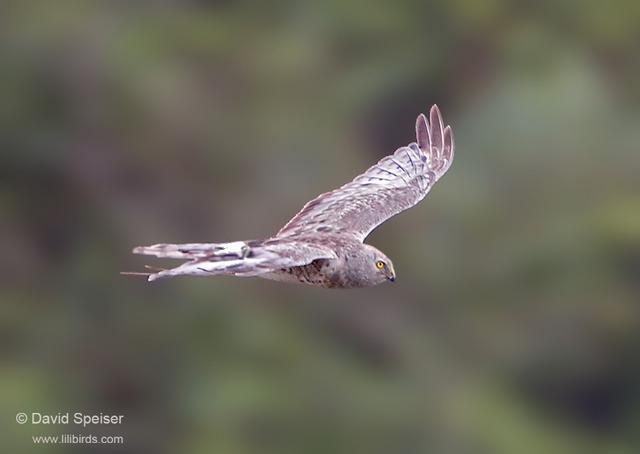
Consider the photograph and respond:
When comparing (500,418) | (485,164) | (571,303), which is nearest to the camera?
(500,418)

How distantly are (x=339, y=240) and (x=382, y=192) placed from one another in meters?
1.03

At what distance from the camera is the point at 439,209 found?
1836 cm

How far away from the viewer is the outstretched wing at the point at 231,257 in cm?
633

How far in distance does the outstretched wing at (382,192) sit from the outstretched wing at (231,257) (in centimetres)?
103

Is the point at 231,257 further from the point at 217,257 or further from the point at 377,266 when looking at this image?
the point at 377,266

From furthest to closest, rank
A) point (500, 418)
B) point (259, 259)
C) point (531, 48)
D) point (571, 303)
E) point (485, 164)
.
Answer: point (531, 48) → point (485, 164) → point (571, 303) → point (500, 418) → point (259, 259)

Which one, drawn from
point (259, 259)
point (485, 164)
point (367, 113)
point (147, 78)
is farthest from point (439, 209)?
point (259, 259)

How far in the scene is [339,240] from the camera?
25.3 feet

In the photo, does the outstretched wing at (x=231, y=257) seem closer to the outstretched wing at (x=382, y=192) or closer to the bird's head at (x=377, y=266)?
the bird's head at (x=377, y=266)

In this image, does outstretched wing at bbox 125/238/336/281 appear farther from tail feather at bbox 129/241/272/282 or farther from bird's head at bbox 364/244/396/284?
bird's head at bbox 364/244/396/284

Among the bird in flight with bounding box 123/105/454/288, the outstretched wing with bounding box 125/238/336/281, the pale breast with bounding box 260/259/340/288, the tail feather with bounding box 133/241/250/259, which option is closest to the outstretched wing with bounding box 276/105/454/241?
the bird in flight with bounding box 123/105/454/288

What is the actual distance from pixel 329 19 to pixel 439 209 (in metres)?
5.37

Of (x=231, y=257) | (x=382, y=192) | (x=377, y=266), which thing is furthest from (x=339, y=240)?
(x=231, y=257)

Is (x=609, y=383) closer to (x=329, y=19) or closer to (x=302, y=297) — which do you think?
(x=302, y=297)
